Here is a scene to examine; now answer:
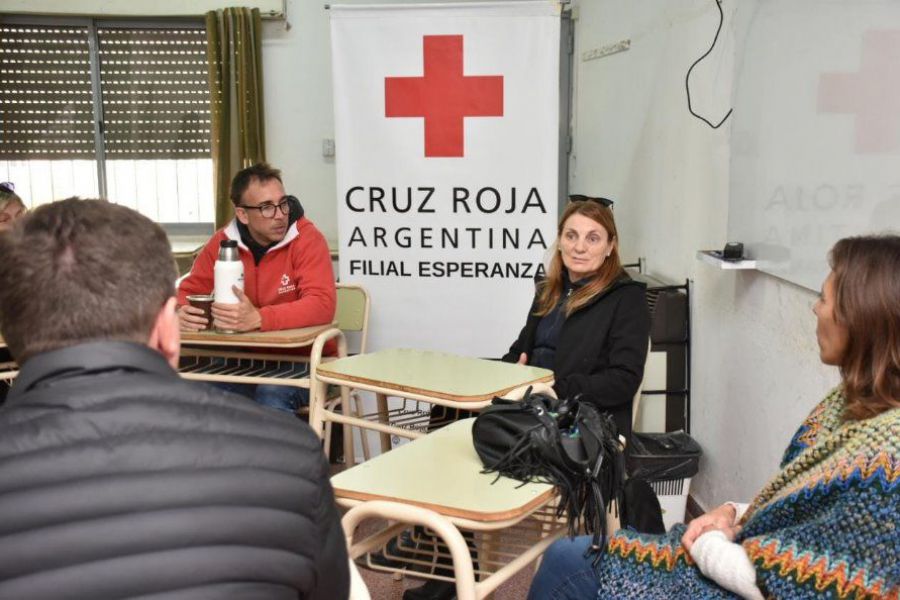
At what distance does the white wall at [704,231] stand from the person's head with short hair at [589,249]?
416mm

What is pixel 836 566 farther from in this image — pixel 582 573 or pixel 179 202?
pixel 179 202

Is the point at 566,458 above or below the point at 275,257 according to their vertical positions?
below

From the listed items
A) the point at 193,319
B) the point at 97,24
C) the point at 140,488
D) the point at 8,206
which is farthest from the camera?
the point at 97,24

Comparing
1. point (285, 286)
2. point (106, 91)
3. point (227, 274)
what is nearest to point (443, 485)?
point (227, 274)

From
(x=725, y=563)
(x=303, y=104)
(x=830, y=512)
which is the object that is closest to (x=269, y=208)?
(x=725, y=563)

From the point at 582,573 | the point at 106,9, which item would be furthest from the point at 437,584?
the point at 106,9

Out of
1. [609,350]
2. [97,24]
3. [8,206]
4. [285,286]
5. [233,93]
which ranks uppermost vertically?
[97,24]

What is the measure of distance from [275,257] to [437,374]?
3.10 ft

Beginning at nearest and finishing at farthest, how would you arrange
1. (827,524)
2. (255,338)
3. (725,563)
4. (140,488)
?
(140,488)
(827,524)
(725,563)
(255,338)

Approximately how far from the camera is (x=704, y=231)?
115 inches

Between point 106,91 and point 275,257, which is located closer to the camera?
point 275,257

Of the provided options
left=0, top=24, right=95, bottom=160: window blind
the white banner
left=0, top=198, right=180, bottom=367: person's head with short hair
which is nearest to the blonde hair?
left=0, top=198, right=180, bottom=367: person's head with short hair

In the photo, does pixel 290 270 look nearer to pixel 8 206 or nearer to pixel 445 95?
pixel 445 95

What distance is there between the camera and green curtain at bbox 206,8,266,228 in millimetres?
4711
